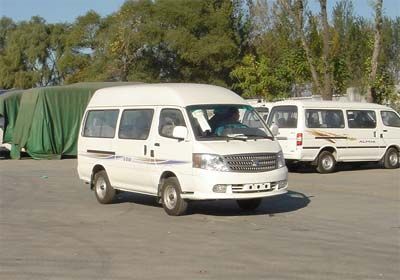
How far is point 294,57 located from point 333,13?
694 centimetres

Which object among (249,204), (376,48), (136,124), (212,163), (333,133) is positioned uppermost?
(376,48)

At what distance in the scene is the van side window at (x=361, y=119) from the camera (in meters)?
20.8

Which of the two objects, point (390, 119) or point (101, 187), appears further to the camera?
point (390, 119)

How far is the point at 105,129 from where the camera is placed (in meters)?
14.0

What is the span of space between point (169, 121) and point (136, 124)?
88 cm

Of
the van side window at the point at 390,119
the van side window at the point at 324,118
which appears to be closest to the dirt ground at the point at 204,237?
the van side window at the point at 324,118

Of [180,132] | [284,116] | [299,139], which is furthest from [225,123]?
[284,116]

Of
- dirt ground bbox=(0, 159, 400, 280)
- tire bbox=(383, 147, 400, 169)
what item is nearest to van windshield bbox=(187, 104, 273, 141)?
dirt ground bbox=(0, 159, 400, 280)

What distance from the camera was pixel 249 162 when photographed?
11.7m

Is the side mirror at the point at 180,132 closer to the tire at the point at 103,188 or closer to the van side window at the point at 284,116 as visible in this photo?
the tire at the point at 103,188

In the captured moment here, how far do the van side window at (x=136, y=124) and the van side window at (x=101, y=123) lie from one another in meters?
0.31

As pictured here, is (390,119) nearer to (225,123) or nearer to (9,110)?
(225,123)

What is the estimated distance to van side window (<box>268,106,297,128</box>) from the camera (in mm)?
20094

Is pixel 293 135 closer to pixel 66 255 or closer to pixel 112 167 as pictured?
pixel 112 167
